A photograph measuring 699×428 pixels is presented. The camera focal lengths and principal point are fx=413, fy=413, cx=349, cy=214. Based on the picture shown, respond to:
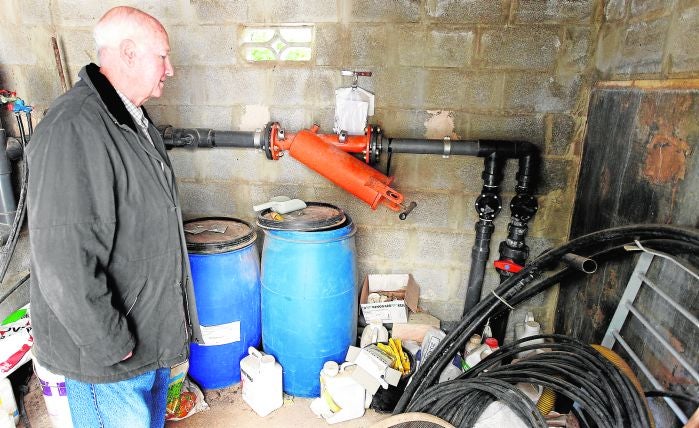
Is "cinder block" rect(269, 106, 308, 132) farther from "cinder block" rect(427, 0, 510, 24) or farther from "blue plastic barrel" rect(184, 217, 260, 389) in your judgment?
"cinder block" rect(427, 0, 510, 24)

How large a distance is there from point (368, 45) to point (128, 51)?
3.81 feet

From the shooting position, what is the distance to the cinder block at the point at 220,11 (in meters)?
2.01

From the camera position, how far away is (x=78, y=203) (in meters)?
1.00

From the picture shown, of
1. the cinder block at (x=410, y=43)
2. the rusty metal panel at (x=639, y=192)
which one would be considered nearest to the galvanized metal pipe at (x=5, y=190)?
the cinder block at (x=410, y=43)

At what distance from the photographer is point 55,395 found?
1605 millimetres

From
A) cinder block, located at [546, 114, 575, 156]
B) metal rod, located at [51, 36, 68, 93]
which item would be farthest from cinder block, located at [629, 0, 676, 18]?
metal rod, located at [51, 36, 68, 93]

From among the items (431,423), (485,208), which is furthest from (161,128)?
(431,423)

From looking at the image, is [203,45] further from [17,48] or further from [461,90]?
[461,90]

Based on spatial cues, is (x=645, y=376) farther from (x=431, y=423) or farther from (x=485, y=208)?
(x=485, y=208)

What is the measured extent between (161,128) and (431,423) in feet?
6.03

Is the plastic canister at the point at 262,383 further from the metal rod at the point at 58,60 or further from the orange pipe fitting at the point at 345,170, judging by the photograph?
the metal rod at the point at 58,60

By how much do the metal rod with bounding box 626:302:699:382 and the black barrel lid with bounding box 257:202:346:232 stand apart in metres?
1.14

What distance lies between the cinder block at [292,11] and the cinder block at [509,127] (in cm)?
86

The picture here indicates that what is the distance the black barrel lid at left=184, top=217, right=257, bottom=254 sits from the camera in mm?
1806
